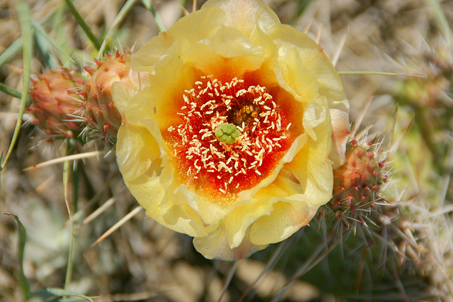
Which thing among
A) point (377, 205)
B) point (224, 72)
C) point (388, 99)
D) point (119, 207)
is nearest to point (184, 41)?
point (224, 72)

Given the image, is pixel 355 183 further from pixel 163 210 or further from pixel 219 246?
pixel 163 210

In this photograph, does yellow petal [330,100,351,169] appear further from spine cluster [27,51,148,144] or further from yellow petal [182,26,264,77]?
spine cluster [27,51,148,144]

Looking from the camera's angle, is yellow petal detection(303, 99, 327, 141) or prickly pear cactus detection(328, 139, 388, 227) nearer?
yellow petal detection(303, 99, 327, 141)

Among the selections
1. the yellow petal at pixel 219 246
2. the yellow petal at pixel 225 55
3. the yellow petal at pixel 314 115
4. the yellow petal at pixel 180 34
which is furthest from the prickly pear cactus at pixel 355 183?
the yellow petal at pixel 180 34

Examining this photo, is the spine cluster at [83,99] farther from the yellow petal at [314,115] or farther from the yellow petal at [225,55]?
the yellow petal at [314,115]

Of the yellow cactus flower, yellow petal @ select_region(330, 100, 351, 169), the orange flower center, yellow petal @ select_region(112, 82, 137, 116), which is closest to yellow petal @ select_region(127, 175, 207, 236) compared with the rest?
the yellow cactus flower
